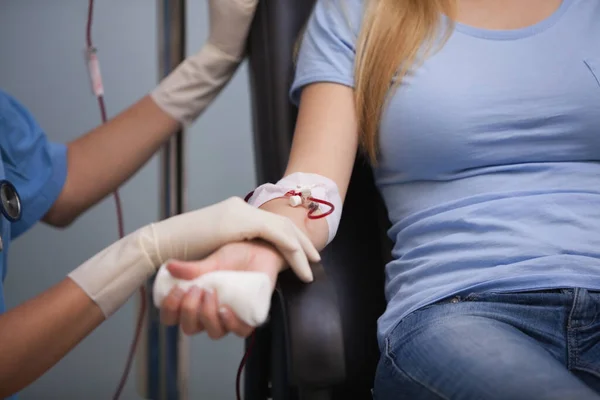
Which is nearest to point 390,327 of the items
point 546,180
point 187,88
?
point 546,180

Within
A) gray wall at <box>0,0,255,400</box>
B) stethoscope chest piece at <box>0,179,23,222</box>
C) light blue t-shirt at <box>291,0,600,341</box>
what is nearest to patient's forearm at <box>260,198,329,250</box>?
light blue t-shirt at <box>291,0,600,341</box>

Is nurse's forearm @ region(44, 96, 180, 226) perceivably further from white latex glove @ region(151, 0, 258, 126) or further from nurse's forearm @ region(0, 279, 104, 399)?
nurse's forearm @ region(0, 279, 104, 399)

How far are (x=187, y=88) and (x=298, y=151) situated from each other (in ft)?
1.30

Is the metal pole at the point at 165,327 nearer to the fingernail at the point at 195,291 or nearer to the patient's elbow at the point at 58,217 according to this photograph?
the patient's elbow at the point at 58,217

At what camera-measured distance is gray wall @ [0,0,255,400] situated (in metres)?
1.65

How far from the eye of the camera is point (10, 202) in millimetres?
1037

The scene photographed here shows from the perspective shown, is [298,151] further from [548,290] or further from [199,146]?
[199,146]

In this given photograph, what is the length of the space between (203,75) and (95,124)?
54cm

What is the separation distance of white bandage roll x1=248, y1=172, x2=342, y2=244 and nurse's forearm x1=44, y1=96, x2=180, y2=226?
404mm

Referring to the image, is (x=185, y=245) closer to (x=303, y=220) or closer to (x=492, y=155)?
(x=303, y=220)

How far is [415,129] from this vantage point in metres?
0.94

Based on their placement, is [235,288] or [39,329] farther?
[39,329]

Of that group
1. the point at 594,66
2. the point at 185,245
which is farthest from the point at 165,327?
the point at 594,66

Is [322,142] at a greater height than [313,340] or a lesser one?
greater
